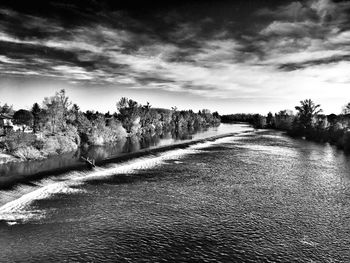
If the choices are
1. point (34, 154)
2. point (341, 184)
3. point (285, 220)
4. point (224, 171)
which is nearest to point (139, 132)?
point (34, 154)

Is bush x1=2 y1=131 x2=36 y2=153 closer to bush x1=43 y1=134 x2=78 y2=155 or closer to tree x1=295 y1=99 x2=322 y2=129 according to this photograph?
bush x1=43 y1=134 x2=78 y2=155

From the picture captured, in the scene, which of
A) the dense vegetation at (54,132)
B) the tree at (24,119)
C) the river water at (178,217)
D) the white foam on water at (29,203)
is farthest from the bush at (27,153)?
the tree at (24,119)

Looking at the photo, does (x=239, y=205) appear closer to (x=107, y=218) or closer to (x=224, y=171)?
(x=107, y=218)

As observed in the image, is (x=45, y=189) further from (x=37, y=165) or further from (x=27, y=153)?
(x=27, y=153)

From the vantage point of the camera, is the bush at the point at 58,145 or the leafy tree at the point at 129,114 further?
the leafy tree at the point at 129,114

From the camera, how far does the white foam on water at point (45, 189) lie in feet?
117

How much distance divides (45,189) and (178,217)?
24.6 m

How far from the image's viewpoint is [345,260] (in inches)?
1047

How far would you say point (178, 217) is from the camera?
119 ft

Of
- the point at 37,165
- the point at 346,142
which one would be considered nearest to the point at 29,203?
the point at 37,165

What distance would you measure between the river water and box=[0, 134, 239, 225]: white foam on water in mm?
134

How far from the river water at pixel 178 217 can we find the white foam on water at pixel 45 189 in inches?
5.3

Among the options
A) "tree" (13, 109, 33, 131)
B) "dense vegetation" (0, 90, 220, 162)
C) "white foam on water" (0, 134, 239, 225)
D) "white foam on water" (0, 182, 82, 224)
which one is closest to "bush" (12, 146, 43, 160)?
"dense vegetation" (0, 90, 220, 162)

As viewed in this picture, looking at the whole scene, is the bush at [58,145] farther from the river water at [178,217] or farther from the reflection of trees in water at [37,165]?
the river water at [178,217]
